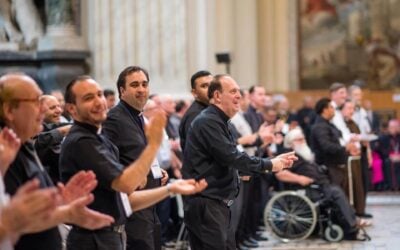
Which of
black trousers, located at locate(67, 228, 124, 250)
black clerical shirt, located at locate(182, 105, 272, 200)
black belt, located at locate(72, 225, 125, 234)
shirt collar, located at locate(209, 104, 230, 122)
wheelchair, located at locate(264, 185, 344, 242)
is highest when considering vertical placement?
shirt collar, located at locate(209, 104, 230, 122)

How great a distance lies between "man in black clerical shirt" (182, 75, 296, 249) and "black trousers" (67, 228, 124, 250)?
178 centimetres

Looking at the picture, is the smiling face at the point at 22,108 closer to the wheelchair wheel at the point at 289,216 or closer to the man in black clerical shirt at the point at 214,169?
the man in black clerical shirt at the point at 214,169

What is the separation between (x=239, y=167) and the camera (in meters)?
6.50

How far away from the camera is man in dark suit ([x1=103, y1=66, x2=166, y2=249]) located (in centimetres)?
629

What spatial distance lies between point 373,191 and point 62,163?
1256 cm

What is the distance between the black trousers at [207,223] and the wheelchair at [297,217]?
422 cm

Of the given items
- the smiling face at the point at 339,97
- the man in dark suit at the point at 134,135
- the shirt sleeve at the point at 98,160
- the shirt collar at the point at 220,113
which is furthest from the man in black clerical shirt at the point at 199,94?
the smiling face at the point at 339,97

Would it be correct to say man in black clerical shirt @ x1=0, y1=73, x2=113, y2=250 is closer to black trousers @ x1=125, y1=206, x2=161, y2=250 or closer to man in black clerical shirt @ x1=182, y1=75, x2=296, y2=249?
black trousers @ x1=125, y1=206, x2=161, y2=250

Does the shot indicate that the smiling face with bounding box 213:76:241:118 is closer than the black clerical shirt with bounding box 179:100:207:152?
Yes

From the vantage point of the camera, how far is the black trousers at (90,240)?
16.0 ft

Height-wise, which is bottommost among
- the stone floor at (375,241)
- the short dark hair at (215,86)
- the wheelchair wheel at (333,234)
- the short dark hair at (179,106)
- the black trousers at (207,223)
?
the stone floor at (375,241)

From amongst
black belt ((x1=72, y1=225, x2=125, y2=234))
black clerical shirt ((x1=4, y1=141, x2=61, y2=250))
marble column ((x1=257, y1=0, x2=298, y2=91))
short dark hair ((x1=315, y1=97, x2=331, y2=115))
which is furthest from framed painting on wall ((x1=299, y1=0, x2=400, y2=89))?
black clerical shirt ((x1=4, y1=141, x2=61, y2=250))

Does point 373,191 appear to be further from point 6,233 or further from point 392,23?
point 6,233

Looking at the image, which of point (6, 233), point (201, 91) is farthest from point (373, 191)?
point (6, 233)
